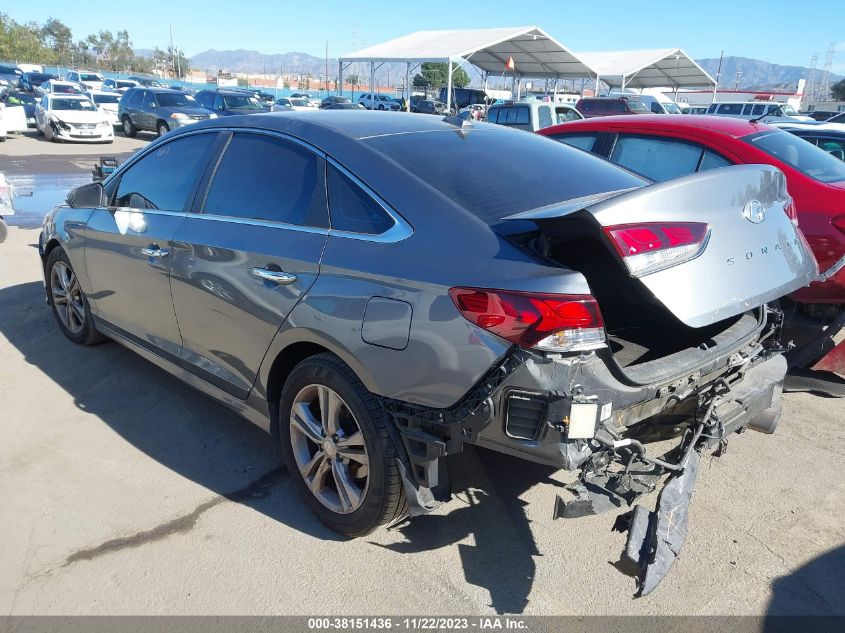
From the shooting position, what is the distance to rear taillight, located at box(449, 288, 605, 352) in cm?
223

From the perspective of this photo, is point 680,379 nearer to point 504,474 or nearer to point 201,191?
point 504,474

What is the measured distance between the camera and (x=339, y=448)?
288 centimetres

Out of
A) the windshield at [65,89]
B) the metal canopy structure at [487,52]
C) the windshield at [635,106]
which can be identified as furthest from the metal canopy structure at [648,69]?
the windshield at [65,89]

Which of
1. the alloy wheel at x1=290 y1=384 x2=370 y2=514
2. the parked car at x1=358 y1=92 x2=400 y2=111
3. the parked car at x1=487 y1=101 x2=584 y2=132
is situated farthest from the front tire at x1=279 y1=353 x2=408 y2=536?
the parked car at x1=358 y1=92 x2=400 y2=111

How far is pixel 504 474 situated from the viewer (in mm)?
3445

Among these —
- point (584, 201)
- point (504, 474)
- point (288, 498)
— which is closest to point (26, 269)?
point (288, 498)

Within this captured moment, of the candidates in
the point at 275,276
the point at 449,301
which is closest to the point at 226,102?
the point at 275,276

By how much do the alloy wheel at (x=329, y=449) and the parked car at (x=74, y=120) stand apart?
2091cm

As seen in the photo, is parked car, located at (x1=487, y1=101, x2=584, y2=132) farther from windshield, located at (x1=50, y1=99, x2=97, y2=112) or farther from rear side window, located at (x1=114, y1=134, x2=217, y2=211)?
rear side window, located at (x1=114, y1=134, x2=217, y2=211)

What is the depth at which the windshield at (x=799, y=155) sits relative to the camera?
192 inches

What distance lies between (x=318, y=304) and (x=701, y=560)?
1936 mm

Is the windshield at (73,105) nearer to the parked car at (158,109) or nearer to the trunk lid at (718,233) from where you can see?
the parked car at (158,109)

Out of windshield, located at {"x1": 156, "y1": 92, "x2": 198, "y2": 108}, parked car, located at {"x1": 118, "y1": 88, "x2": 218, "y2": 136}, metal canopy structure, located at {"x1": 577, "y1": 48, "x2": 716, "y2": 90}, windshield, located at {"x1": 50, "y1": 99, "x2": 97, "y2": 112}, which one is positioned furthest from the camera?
metal canopy structure, located at {"x1": 577, "y1": 48, "x2": 716, "y2": 90}

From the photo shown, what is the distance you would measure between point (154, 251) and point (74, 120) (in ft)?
65.1
